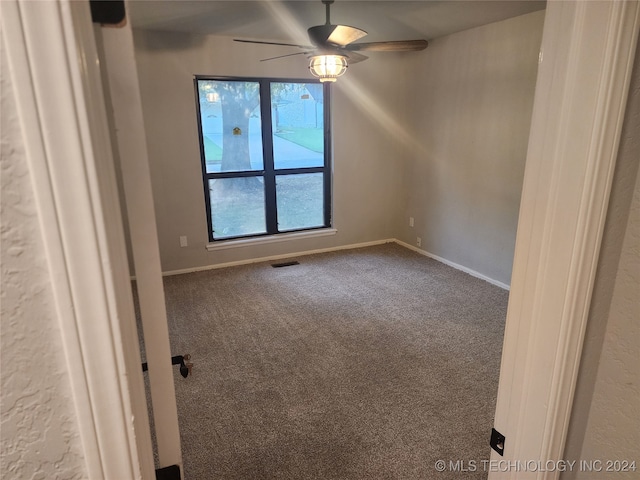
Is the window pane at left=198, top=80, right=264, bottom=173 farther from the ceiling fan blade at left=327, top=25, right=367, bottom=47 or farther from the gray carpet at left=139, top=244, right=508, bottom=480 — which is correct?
the ceiling fan blade at left=327, top=25, right=367, bottom=47

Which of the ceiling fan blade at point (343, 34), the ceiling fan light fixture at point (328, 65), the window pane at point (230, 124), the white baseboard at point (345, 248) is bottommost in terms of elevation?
the white baseboard at point (345, 248)

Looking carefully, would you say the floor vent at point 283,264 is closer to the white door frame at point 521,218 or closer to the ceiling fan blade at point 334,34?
the ceiling fan blade at point 334,34

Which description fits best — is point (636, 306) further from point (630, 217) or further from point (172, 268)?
point (172, 268)

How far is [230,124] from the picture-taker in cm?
430

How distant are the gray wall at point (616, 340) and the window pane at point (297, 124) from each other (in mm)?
4067

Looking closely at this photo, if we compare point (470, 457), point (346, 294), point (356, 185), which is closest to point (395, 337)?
point (346, 294)

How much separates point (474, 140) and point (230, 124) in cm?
255

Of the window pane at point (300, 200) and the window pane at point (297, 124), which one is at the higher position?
the window pane at point (297, 124)

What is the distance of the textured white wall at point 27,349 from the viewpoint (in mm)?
416

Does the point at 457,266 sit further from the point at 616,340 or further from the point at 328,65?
the point at 616,340

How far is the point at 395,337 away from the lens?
302cm

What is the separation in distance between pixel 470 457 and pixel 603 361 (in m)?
1.39

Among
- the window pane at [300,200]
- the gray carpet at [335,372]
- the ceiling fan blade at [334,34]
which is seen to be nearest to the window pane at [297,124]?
the window pane at [300,200]

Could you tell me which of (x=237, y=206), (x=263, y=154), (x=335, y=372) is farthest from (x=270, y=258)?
(x=335, y=372)
